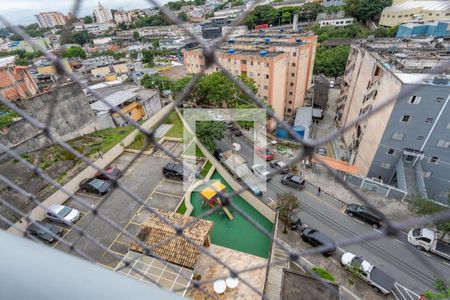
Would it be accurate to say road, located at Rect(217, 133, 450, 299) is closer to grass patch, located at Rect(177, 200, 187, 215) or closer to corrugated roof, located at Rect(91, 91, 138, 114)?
grass patch, located at Rect(177, 200, 187, 215)

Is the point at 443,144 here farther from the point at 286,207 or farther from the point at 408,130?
the point at 286,207

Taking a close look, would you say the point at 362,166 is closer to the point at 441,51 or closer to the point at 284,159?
the point at 284,159

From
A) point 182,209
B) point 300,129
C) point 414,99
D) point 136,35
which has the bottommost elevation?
point 300,129

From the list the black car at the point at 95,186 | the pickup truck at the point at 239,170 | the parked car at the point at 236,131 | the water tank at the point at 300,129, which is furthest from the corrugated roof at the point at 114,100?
the water tank at the point at 300,129

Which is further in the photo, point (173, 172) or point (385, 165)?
point (385, 165)

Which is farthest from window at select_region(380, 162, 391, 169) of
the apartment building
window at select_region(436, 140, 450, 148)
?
the apartment building

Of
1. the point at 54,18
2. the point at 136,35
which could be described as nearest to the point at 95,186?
the point at 54,18
